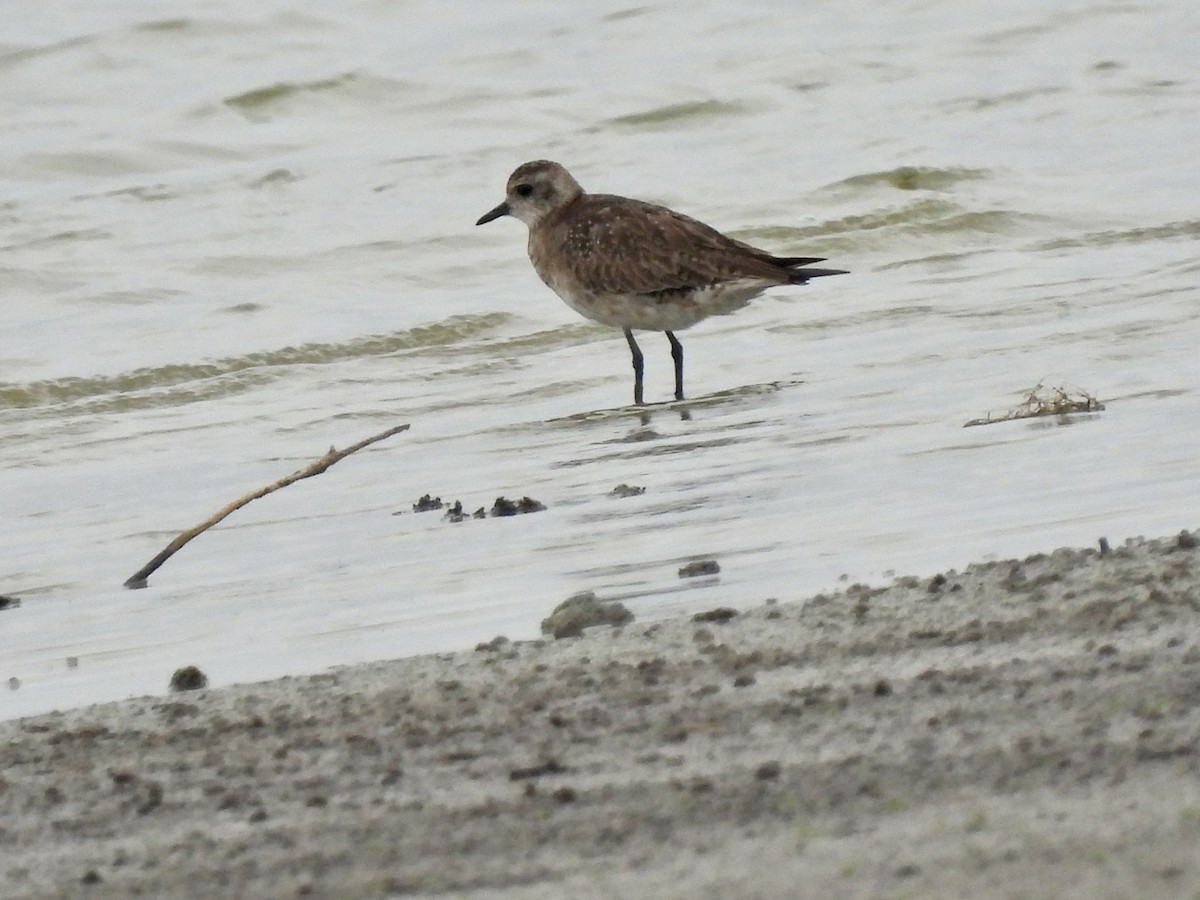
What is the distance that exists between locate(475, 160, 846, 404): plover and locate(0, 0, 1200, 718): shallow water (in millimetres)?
349

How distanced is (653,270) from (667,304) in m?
0.18

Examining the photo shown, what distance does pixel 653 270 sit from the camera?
1062cm

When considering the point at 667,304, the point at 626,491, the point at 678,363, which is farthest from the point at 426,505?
the point at 667,304

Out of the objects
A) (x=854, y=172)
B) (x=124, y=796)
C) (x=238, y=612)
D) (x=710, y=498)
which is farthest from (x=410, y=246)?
(x=124, y=796)

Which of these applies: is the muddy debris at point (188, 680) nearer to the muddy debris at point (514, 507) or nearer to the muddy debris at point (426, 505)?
the muddy debris at point (514, 507)

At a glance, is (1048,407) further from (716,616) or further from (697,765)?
(697,765)

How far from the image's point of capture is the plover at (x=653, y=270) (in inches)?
416

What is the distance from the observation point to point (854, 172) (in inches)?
643

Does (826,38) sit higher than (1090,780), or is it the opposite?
(826,38)

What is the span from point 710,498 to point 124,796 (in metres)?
3.40

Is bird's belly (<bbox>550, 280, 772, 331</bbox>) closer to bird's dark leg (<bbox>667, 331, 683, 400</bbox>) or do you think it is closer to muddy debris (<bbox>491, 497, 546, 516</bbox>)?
bird's dark leg (<bbox>667, 331, 683, 400</bbox>)

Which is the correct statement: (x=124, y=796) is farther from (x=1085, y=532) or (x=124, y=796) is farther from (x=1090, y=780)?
(x=1085, y=532)

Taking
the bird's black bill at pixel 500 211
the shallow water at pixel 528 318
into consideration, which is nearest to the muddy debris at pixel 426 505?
the shallow water at pixel 528 318

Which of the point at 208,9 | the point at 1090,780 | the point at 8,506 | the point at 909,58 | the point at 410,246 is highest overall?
the point at 208,9
